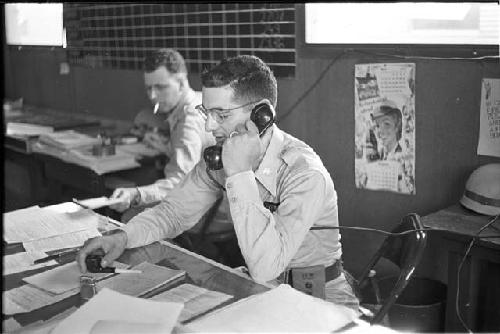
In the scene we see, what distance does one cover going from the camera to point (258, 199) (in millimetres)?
1569

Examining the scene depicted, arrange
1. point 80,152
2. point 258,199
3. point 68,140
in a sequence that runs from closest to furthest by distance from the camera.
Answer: point 258,199 < point 80,152 < point 68,140

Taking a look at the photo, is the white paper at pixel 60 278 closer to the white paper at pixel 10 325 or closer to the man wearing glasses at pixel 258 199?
the man wearing glasses at pixel 258 199

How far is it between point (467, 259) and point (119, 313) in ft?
4.05

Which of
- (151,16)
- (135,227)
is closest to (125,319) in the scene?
(135,227)

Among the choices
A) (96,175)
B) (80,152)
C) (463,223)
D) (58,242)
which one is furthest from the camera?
(80,152)

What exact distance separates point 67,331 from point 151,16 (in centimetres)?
314

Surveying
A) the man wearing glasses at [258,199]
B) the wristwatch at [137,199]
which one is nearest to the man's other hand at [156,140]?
the wristwatch at [137,199]

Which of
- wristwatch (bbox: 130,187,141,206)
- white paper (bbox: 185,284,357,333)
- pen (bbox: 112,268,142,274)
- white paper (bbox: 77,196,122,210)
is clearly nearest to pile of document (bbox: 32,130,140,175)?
wristwatch (bbox: 130,187,141,206)

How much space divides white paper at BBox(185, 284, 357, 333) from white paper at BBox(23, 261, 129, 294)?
1.35ft

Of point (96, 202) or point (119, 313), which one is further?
point (96, 202)

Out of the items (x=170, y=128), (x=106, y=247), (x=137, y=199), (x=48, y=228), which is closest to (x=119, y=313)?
(x=106, y=247)

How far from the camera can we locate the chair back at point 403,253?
1.42 metres

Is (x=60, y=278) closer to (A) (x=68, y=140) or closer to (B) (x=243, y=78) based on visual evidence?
(B) (x=243, y=78)

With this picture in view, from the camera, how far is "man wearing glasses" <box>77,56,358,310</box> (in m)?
1.54
